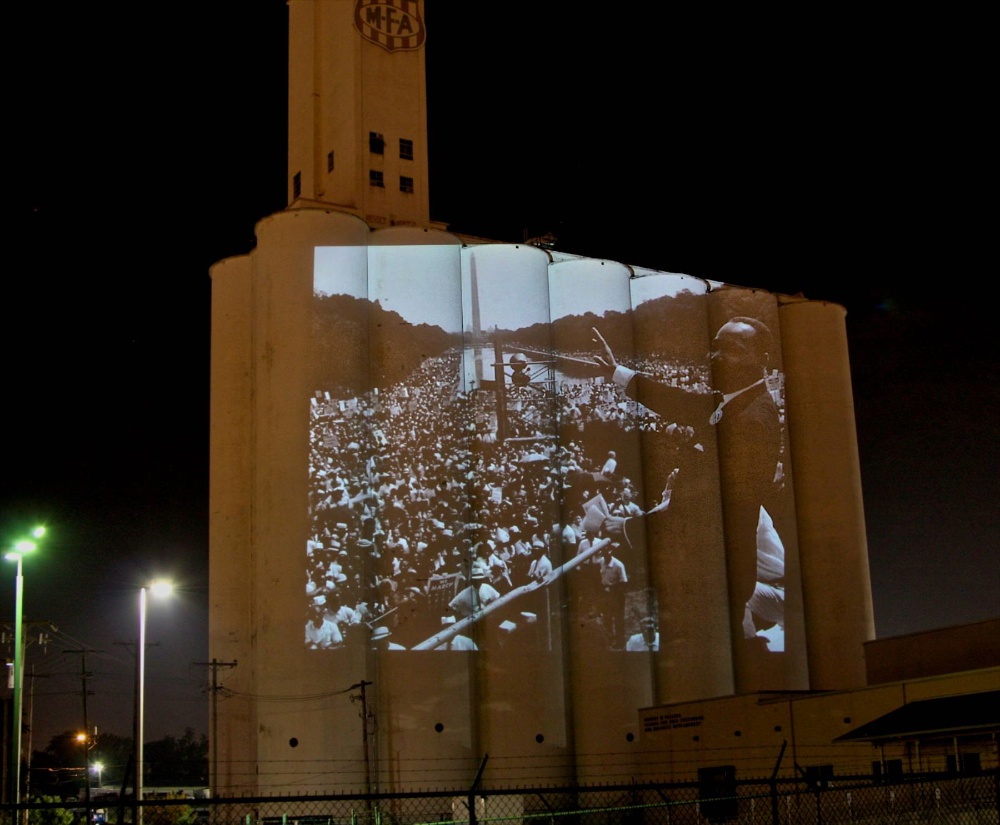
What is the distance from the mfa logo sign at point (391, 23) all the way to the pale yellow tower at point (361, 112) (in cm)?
4

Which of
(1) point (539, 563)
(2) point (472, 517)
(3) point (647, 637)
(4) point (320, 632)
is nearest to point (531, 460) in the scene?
(2) point (472, 517)

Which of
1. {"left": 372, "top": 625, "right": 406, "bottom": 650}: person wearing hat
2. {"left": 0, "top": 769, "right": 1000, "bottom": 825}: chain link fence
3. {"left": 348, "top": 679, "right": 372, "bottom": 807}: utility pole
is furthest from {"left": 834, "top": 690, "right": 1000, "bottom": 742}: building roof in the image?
{"left": 372, "top": 625, "right": 406, "bottom": 650}: person wearing hat

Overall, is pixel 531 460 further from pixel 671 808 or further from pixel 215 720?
pixel 671 808

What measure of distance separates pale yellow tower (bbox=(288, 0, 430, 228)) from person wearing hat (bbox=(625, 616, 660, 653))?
17.7m

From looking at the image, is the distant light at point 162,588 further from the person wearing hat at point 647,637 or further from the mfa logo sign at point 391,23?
the mfa logo sign at point 391,23

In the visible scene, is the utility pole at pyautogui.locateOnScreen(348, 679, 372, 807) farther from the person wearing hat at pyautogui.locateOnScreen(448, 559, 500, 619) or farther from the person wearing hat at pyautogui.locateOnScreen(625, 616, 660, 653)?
the person wearing hat at pyautogui.locateOnScreen(625, 616, 660, 653)

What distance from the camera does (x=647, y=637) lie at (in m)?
46.8

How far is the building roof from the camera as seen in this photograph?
2659cm

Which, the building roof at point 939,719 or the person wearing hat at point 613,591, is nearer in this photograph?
the building roof at point 939,719

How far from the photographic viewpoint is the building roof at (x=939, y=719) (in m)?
26.6

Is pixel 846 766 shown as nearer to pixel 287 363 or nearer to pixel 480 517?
pixel 480 517

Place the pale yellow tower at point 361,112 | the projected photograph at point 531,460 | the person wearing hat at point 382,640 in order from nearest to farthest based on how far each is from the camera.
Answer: the person wearing hat at point 382,640
the projected photograph at point 531,460
the pale yellow tower at point 361,112

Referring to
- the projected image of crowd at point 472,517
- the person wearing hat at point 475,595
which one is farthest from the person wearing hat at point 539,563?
the person wearing hat at point 475,595

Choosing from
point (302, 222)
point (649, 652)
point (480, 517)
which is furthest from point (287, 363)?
point (649, 652)
